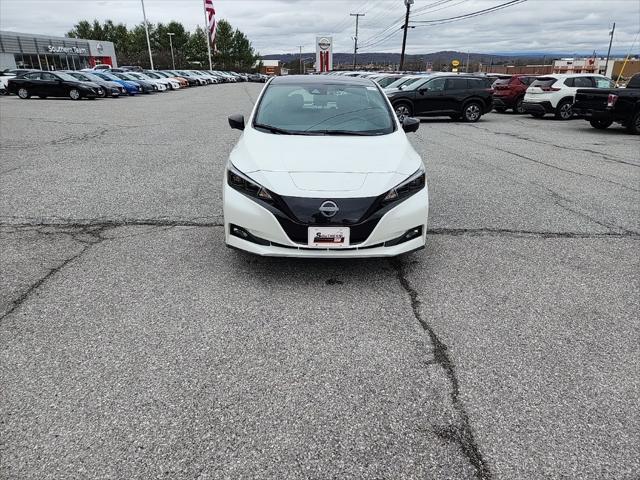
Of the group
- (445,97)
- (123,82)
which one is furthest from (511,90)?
(123,82)

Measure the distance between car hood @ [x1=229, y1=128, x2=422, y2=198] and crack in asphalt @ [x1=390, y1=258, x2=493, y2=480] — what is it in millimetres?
1079

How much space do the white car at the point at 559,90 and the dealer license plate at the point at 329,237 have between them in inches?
643

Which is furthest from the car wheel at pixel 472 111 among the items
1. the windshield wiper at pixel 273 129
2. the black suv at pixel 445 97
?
the windshield wiper at pixel 273 129

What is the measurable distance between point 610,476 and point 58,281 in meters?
4.03

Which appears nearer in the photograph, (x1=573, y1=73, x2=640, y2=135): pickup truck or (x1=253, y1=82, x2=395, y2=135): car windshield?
(x1=253, y1=82, x2=395, y2=135): car windshield

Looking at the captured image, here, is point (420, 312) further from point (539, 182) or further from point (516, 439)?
point (539, 182)

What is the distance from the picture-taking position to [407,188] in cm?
384

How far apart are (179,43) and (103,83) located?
83290mm

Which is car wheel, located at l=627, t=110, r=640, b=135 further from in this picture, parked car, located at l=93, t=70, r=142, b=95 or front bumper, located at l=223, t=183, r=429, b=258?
parked car, located at l=93, t=70, r=142, b=95

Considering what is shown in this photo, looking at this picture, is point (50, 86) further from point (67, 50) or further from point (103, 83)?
point (67, 50)

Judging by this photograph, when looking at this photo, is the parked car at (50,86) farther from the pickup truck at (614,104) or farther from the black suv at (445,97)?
the pickup truck at (614,104)

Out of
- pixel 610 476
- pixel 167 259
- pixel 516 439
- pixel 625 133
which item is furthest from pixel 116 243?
pixel 625 133

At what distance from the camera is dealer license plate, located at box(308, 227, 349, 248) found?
3.54 meters

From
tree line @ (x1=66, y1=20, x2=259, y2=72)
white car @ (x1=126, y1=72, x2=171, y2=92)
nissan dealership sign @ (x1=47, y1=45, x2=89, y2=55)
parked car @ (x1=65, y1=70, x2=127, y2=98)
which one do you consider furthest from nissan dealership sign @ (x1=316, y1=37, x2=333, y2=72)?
tree line @ (x1=66, y1=20, x2=259, y2=72)
